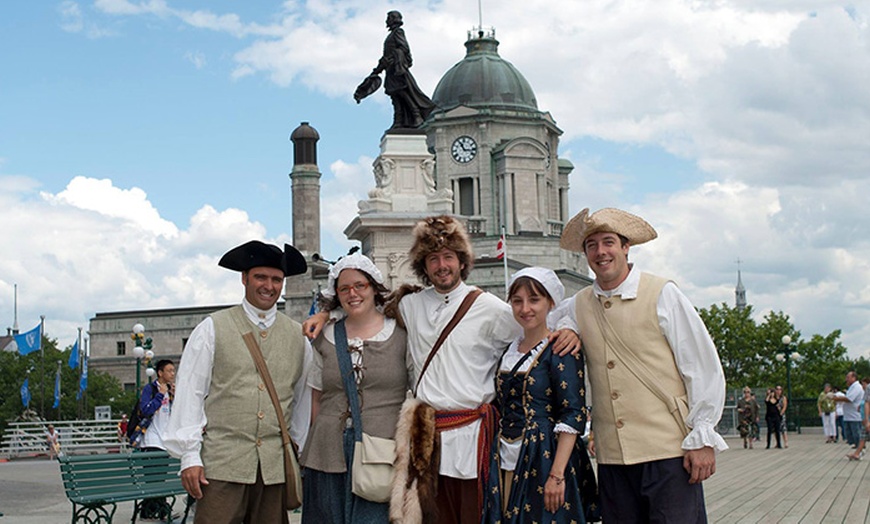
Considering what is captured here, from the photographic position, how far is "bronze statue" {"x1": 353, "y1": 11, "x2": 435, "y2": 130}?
2217cm

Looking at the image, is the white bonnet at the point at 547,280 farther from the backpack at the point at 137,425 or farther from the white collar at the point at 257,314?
the backpack at the point at 137,425

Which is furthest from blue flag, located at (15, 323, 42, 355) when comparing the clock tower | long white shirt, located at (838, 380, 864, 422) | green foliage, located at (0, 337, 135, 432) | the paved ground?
the clock tower

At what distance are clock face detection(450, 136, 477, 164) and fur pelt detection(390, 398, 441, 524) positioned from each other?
2966 inches

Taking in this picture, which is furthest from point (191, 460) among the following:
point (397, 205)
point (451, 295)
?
point (397, 205)

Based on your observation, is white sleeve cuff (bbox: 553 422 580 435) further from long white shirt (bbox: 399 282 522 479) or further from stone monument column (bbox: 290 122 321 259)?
stone monument column (bbox: 290 122 321 259)

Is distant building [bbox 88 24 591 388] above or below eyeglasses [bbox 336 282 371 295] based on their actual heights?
above

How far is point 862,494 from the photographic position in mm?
13727

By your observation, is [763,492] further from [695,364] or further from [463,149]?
[463,149]

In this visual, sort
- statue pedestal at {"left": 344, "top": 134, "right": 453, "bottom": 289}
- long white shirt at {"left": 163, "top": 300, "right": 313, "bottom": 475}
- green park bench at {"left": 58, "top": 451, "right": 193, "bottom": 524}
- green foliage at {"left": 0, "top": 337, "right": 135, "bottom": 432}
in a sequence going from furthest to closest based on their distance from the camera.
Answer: green foliage at {"left": 0, "top": 337, "right": 135, "bottom": 432}, statue pedestal at {"left": 344, "top": 134, "right": 453, "bottom": 289}, green park bench at {"left": 58, "top": 451, "right": 193, "bottom": 524}, long white shirt at {"left": 163, "top": 300, "right": 313, "bottom": 475}

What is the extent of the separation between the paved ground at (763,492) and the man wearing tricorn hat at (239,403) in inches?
229

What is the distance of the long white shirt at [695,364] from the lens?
5.52 m

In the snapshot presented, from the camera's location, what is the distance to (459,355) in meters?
6.16

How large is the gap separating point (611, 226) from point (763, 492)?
978cm

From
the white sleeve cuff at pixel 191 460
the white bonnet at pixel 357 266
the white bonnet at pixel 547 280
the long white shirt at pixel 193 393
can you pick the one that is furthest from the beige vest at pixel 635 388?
the white sleeve cuff at pixel 191 460
